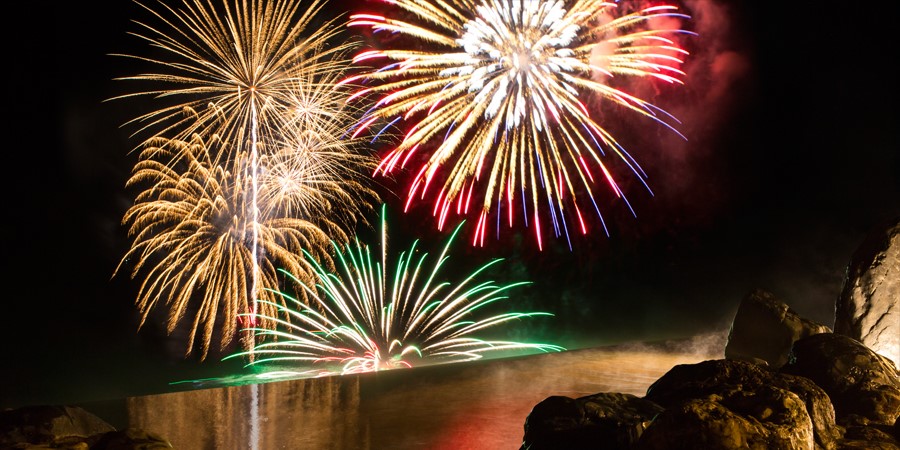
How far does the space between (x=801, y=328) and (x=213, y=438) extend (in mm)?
15514

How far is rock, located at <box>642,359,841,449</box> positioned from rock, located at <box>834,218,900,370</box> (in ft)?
25.4

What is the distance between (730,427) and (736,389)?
1704mm

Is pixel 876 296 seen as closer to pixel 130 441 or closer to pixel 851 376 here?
pixel 851 376

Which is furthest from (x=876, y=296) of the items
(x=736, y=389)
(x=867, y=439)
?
(x=736, y=389)

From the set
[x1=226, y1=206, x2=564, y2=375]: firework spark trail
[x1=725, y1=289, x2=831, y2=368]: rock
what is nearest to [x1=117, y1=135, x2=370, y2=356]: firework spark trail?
[x1=226, y1=206, x2=564, y2=375]: firework spark trail

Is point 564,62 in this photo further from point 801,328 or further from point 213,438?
point 213,438

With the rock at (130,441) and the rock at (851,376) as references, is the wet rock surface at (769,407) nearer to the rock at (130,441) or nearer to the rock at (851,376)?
the rock at (851,376)

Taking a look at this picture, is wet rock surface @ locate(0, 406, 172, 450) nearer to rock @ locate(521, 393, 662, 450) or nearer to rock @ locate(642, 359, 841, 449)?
rock @ locate(521, 393, 662, 450)

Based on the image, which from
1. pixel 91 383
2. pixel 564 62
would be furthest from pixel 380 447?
pixel 91 383

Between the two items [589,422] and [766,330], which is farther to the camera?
[766,330]

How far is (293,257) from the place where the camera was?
78.4 ft

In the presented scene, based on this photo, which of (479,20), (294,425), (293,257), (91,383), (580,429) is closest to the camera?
(580,429)

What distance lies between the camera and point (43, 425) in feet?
34.3

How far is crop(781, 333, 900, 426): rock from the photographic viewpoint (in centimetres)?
1154
